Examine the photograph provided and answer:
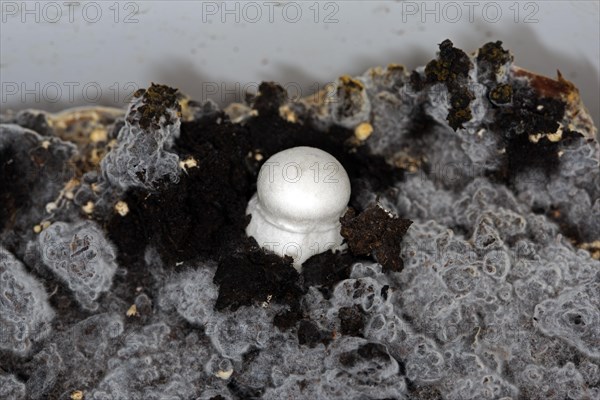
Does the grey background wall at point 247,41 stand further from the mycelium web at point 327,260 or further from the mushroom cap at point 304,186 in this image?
the mushroom cap at point 304,186

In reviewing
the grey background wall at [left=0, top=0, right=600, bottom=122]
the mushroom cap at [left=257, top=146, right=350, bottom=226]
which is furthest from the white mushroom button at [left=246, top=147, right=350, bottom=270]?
the grey background wall at [left=0, top=0, right=600, bottom=122]

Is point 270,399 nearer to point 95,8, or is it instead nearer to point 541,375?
point 541,375

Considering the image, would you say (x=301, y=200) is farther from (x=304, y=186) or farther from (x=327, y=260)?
(x=327, y=260)

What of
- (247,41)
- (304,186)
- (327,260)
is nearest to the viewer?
(304,186)

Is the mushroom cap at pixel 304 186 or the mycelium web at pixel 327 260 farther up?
the mushroom cap at pixel 304 186

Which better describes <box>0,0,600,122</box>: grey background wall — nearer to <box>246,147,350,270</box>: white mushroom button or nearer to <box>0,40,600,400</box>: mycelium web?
<box>0,40,600,400</box>: mycelium web

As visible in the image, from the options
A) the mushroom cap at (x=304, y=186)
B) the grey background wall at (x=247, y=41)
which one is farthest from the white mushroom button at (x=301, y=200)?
the grey background wall at (x=247, y=41)

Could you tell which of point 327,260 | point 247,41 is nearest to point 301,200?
point 327,260
